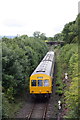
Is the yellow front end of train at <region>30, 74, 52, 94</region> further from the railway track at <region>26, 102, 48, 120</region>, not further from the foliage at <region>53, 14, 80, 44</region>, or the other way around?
the foliage at <region>53, 14, 80, 44</region>

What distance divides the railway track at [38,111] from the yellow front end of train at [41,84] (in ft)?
3.97

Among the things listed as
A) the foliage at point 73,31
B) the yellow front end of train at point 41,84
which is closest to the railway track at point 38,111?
the yellow front end of train at point 41,84

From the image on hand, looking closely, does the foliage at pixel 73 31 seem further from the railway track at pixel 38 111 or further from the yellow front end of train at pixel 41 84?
the railway track at pixel 38 111

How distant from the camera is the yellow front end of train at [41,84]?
18188 mm

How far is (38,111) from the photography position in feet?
55.2

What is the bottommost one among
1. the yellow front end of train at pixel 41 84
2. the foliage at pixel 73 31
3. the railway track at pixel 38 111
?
the railway track at pixel 38 111

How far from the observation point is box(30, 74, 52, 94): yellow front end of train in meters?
18.2

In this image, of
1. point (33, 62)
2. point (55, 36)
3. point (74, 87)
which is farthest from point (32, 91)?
point (55, 36)

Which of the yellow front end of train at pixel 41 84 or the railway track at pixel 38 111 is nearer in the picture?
the railway track at pixel 38 111

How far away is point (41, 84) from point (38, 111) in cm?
254

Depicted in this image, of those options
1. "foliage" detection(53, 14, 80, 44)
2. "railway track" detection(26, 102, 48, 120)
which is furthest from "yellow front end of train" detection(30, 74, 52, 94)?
"foliage" detection(53, 14, 80, 44)

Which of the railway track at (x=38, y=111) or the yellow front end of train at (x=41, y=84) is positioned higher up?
the yellow front end of train at (x=41, y=84)

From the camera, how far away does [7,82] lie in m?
17.6

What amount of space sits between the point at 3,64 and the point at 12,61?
5.50ft
